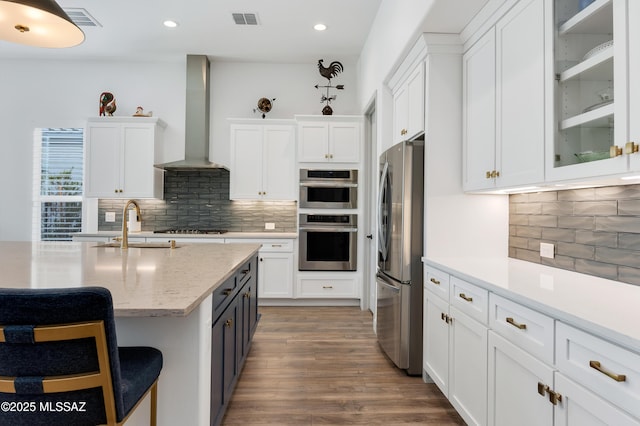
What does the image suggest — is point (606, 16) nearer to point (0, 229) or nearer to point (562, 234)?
point (562, 234)

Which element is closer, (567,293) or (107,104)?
(567,293)

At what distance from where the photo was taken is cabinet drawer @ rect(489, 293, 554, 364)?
1257 mm

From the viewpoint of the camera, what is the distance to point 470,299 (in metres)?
1.86

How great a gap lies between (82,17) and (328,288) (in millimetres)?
4087

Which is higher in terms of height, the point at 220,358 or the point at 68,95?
the point at 68,95

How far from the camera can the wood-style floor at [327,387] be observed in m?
2.13

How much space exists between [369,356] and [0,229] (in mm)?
5264

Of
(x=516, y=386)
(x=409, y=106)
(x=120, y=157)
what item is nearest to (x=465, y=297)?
(x=516, y=386)

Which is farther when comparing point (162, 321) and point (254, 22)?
point (254, 22)

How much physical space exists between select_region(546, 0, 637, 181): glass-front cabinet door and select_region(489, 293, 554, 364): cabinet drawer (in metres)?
0.60

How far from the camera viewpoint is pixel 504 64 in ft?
6.76

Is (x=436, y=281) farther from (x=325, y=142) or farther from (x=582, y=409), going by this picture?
(x=325, y=142)

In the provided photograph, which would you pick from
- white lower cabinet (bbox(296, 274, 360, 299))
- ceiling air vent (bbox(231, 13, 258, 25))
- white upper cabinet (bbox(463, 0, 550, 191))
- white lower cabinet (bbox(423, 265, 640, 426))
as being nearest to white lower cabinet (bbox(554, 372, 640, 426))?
white lower cabinet (bbox(423, 265, 640, 426))

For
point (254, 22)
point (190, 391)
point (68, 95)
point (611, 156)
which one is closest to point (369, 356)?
point (190, 391)
